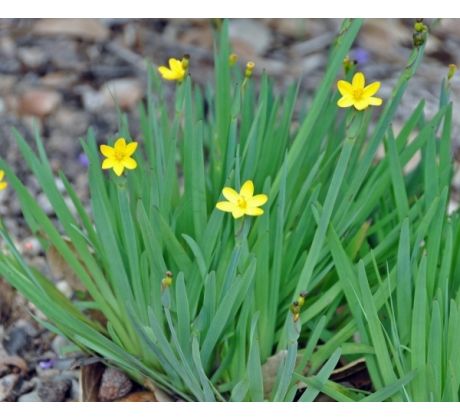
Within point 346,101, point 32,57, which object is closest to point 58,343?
point 346,101

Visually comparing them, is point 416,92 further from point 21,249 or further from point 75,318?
point 75,318

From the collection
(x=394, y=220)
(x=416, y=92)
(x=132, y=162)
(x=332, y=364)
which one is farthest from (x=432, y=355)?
(x=416, y=92)

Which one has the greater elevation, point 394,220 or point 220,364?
point 394,220

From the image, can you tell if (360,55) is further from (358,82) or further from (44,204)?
(358,82)

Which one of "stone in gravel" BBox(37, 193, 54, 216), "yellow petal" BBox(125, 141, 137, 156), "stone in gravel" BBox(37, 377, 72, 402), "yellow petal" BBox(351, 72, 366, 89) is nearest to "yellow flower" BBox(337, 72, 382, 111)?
"yellow petal" BBox(351, 72, 366, 89)

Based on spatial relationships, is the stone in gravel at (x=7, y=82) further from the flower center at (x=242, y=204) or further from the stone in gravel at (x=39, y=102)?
the flower center at (x=242, y=204)
